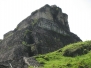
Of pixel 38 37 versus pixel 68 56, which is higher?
pixel 38 37

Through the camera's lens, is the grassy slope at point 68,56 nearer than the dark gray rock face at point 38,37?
Yes

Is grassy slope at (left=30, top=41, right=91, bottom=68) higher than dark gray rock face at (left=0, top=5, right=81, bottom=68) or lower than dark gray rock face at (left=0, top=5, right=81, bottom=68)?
lower


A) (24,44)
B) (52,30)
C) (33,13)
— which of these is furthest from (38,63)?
(33,13)

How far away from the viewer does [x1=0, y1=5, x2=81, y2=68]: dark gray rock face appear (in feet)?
120

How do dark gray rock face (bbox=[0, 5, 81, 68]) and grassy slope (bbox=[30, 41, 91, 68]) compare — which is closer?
grassy slope (bbox=[30, 41, 91, 68])

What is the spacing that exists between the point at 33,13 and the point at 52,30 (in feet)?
26.0

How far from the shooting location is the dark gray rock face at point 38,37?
120ft

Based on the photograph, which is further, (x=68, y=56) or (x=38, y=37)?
(x=38, y=37)

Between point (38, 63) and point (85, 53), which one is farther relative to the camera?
point (85, 53)

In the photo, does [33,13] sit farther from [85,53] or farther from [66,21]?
[85,53]

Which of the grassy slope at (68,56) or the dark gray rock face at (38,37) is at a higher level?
the dark gray rock face at (38,37)

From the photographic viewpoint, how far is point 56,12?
5278 centimetres

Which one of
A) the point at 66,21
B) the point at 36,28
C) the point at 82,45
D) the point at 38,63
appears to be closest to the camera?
the point at 38,63

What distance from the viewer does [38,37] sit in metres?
39.7
